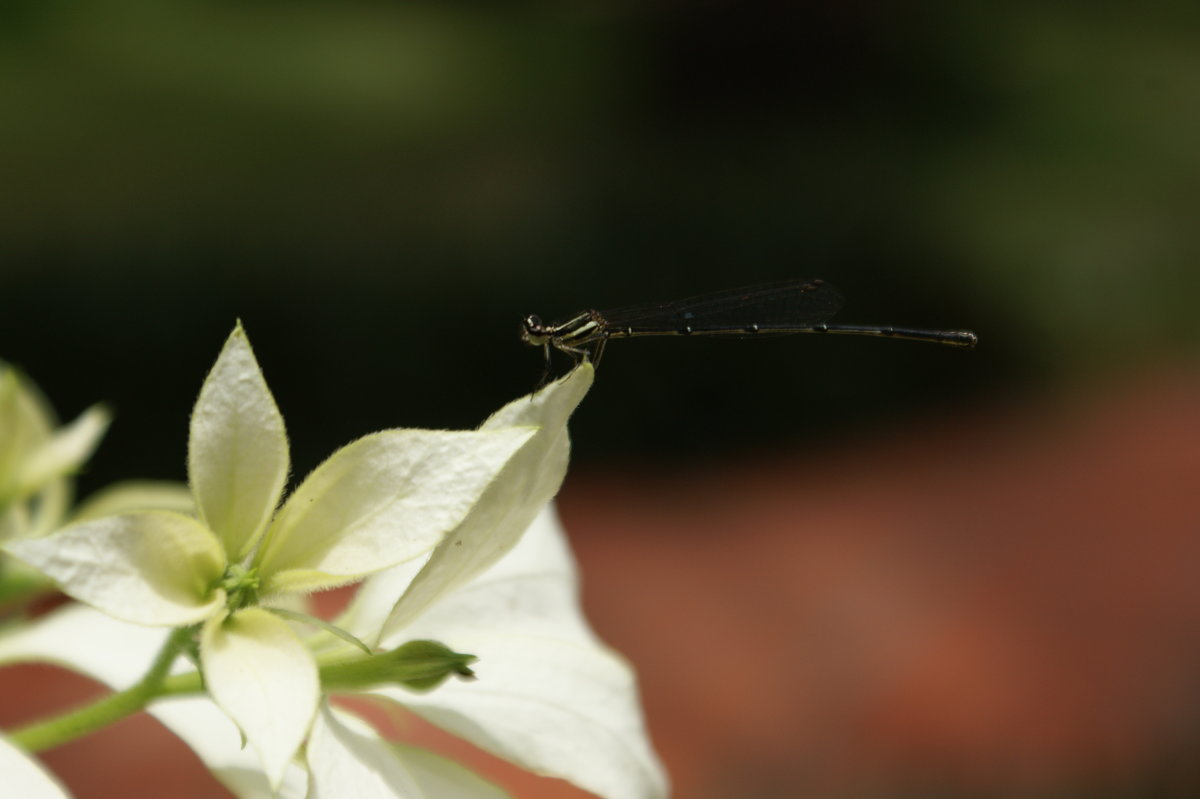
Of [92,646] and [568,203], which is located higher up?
[568,203]

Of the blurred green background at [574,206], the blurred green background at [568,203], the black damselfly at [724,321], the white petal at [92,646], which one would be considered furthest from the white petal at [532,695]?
the blurred green background at [574,206]

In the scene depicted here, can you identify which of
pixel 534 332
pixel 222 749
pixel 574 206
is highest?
pixel 574 206

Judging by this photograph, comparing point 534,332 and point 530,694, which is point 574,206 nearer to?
point 534,332

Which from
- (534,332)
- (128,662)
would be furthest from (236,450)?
(534,332)

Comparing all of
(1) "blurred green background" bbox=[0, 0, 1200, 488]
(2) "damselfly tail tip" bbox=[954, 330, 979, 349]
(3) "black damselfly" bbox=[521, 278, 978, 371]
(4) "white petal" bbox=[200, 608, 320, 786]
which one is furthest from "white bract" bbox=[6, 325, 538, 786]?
(1) "blurred green background" bbox=[0, 0, 1200, 488]

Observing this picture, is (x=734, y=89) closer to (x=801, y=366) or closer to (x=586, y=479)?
(x=801, y=366)

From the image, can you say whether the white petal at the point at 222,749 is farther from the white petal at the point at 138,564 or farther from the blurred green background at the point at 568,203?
the blurred green background at the point at 568,203

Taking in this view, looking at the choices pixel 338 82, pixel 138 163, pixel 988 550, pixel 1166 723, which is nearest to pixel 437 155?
pixel 338 82
